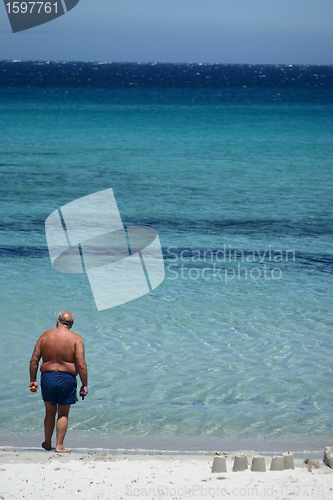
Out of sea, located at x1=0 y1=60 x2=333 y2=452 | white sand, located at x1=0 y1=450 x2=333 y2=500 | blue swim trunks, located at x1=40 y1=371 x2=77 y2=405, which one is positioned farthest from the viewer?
sea, located at x1=0 y1=60 x2=333 y2=452

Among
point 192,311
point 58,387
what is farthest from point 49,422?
point 192,311

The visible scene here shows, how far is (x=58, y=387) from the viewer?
5.60 meters

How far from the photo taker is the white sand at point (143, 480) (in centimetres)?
479

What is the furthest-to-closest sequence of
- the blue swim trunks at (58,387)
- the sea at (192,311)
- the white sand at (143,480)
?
the sea at (192,311) < the blue swim trunks at (58,387) < the white sand at (143,480)

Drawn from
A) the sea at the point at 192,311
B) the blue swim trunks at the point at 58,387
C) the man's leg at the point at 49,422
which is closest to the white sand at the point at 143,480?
the man's leg at the point at 49,422

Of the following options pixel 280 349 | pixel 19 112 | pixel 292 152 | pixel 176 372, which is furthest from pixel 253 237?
pixel 19 112

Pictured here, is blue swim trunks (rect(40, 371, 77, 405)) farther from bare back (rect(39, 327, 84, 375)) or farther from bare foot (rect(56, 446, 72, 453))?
bare foot (rect(56, 446, 72, 453))

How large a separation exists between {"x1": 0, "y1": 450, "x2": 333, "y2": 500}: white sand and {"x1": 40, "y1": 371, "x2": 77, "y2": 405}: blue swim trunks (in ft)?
1.41

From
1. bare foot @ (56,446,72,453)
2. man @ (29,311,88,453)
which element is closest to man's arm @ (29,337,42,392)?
man @ (29,311,88,453)

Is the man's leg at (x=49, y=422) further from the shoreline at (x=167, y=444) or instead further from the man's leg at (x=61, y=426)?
the shoreline at (x=167, y=444)

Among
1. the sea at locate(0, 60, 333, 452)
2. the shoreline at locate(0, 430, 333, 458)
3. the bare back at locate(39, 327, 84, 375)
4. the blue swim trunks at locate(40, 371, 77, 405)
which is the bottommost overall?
the sea at locate(0, 60, 333, 452)

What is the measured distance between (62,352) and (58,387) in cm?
27

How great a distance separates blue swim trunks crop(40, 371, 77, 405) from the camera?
18.4 ft

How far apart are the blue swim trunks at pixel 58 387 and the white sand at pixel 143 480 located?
430 millimetres
